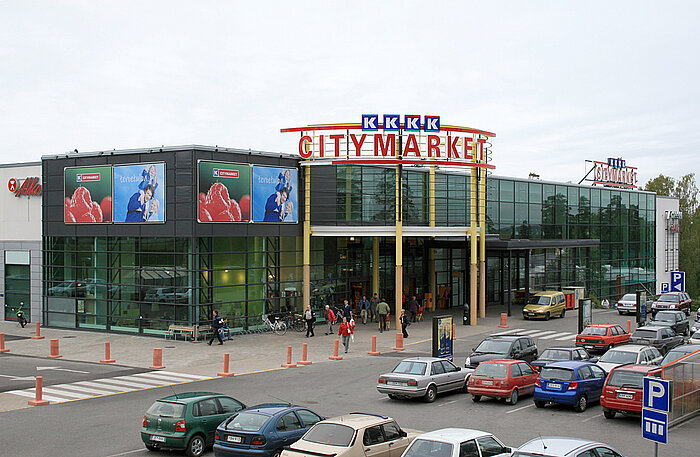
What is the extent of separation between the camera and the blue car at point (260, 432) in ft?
45.8

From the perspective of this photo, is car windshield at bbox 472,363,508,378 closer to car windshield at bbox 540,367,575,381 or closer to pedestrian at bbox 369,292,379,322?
car windshield at bbox 540,367,575,381

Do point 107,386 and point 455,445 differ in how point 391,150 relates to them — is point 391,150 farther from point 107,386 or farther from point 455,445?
point 455,445

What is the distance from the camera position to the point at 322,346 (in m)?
34.1

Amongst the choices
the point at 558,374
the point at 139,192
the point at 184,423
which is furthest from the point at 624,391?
the point at 139,192

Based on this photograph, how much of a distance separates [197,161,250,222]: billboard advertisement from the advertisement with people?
219 cm

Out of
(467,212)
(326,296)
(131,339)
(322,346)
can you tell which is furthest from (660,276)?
(131,339)

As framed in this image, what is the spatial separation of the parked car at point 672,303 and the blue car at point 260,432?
123 ft

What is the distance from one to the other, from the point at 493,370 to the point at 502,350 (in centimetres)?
493

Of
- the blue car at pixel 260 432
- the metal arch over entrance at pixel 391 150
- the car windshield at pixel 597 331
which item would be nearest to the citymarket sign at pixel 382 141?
the metal arch over entrance at pixel 391 150

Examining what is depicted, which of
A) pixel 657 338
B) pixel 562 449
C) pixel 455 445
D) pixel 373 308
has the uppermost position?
pixel 562 449

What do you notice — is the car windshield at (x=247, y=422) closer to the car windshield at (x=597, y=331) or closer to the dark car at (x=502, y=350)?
the dark car at (x=502, y=350)

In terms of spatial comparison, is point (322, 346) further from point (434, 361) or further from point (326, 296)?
point (434, 361)

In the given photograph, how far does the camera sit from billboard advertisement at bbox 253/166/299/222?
124 ft

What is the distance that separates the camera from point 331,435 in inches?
509
